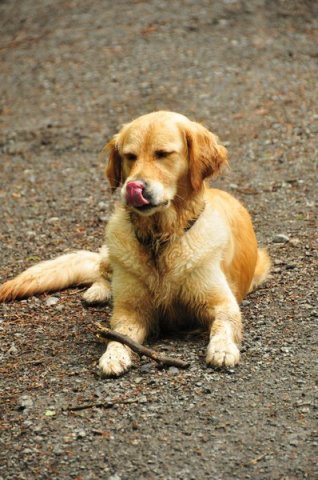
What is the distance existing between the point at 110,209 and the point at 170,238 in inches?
120

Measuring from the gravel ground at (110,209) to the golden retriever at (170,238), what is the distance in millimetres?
186

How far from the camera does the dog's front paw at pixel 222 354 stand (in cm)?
471

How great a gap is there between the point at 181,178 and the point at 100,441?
179 centimetres

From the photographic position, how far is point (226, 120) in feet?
33.2

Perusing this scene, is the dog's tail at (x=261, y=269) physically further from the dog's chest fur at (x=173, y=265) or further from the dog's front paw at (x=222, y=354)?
the dog's front paw at (x=222, y=354)

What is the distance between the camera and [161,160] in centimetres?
505

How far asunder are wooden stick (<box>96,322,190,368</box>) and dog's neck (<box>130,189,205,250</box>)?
0.61 metres

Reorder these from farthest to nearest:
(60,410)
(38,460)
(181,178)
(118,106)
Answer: (118,106) < (181,178) < (60,410) < (38,460)

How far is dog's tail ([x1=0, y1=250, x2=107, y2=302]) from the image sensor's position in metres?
6.18

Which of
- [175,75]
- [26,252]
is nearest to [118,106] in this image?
[175,75]

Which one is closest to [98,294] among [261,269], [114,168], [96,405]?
[114,168]

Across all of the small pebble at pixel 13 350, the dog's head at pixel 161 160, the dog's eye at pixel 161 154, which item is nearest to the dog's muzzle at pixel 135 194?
the dog's head at pixel 161 160

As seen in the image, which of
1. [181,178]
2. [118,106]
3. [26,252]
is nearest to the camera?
[181,178]

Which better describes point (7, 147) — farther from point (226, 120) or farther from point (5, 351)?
point (5, 351)
